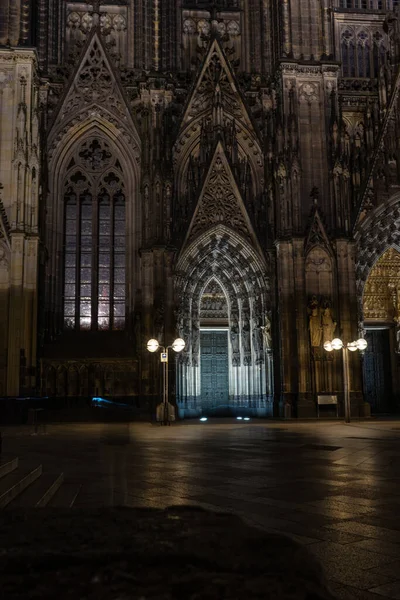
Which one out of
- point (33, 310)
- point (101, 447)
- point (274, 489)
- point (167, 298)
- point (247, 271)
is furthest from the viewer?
point (247, 271)

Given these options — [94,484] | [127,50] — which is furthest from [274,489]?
[127,50]

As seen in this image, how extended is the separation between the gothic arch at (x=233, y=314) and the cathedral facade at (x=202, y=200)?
8 cm

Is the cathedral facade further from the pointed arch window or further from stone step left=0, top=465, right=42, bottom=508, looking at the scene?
stone step left=0, top=465, right=42, bottom=508

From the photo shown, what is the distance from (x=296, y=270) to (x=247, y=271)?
9.69 feet

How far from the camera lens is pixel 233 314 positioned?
28797 millimetres

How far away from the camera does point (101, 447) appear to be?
12.2 metres

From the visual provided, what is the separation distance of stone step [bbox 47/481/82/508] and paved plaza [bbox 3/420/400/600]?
0.09 ft

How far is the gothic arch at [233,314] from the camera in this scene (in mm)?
27109

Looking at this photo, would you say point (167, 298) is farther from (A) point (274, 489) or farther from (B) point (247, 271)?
(A) point (274, 489)

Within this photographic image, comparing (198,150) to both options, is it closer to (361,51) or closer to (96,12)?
(96,12)

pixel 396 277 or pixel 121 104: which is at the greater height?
pixel 121 104

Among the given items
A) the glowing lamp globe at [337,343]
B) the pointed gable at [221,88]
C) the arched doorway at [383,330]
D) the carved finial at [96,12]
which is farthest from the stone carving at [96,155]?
the arched doorway at [383,330]

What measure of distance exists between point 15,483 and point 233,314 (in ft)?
76.1

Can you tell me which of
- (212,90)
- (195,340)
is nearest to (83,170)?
(212,90)
